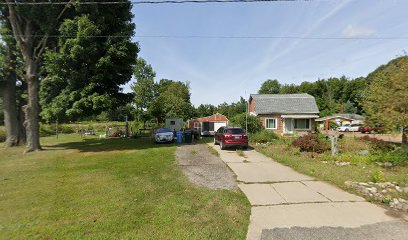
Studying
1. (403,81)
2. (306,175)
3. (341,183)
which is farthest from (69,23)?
(403,81)

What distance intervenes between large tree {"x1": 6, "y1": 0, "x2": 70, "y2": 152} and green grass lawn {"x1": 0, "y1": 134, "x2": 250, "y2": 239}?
851cm

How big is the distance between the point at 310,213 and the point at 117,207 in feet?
15.2

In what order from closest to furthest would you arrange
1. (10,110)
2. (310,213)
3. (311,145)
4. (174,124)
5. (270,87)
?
(310,213), (311,145), (10,110), (174,124), (270,87)

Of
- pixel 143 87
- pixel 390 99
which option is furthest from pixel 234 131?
pixel 143 87

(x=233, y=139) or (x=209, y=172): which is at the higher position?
(x=233, y=139)

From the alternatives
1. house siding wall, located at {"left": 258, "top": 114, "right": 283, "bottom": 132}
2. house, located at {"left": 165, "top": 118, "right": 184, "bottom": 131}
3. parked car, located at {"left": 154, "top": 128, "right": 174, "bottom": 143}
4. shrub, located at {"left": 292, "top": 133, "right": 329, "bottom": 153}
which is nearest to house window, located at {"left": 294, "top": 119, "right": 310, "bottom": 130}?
house siding wall, located at {"left": 258, "top": 114, "right": 283, "bottom": 132}

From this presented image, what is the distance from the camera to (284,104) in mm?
31234

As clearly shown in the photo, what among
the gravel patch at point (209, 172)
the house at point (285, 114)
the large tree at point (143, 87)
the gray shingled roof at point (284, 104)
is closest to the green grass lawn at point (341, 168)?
the gravel patch at point (209, 172)

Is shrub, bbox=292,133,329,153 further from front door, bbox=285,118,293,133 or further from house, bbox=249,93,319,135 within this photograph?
front door, bbox=285,118,293,133

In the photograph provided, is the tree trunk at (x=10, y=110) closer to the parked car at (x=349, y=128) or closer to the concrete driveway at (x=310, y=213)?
the concrete driveway at (x=310, y=213)

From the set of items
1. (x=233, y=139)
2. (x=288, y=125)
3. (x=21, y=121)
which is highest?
(x=21, y=121)

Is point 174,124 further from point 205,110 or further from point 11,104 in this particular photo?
point 205,110

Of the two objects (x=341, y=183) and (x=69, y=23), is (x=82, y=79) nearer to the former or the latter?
(x=69, y=23)

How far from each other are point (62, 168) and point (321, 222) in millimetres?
10847
